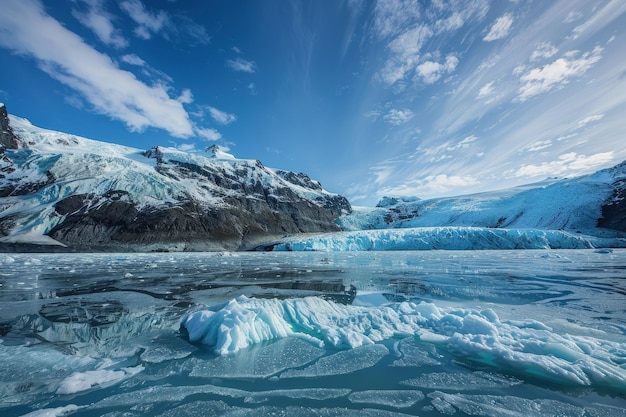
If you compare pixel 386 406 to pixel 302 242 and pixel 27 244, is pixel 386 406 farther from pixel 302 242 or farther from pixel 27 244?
pixel 27 244

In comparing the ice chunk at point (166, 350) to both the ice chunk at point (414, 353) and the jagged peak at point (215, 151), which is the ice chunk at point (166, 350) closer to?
the ice chunk at point (414, 353)

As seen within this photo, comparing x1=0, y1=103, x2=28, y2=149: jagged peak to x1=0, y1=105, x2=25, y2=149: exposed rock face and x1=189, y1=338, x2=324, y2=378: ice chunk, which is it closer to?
x1=0, y1=105, x2=25, y2=149: exposed rock face

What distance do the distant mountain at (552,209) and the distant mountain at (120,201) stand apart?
53205 mm

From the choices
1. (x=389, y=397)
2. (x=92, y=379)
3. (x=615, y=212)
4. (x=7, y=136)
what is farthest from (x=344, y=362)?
(x=7, y=136)

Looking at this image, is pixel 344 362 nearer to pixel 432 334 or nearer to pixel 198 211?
pixel 432 334

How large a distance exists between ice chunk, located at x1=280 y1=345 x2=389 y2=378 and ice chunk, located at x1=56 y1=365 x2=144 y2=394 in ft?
7.27

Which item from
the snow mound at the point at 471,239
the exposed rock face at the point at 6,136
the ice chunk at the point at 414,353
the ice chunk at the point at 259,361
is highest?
the exposed rock face at the point at 6,136

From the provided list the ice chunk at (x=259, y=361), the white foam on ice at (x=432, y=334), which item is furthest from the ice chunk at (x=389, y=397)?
the ice chunk at (x=259, y=361)

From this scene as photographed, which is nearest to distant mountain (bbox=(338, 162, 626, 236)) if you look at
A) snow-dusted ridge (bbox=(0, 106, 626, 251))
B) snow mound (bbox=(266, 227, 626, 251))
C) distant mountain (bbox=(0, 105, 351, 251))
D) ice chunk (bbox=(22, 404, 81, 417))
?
snow-dusted ridge (bbox=(0, 106, 626, 251))

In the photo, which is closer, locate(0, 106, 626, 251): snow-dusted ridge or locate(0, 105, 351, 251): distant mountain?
locate(0, 106, 626, 251): snow-dusted ridge

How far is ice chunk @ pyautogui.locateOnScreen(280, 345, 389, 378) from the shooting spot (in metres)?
4.09

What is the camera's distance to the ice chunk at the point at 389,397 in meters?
3.24

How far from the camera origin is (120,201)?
267 feet

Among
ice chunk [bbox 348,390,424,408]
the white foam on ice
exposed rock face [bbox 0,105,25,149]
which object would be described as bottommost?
ice chunk [bbox 348,390,424,408]
